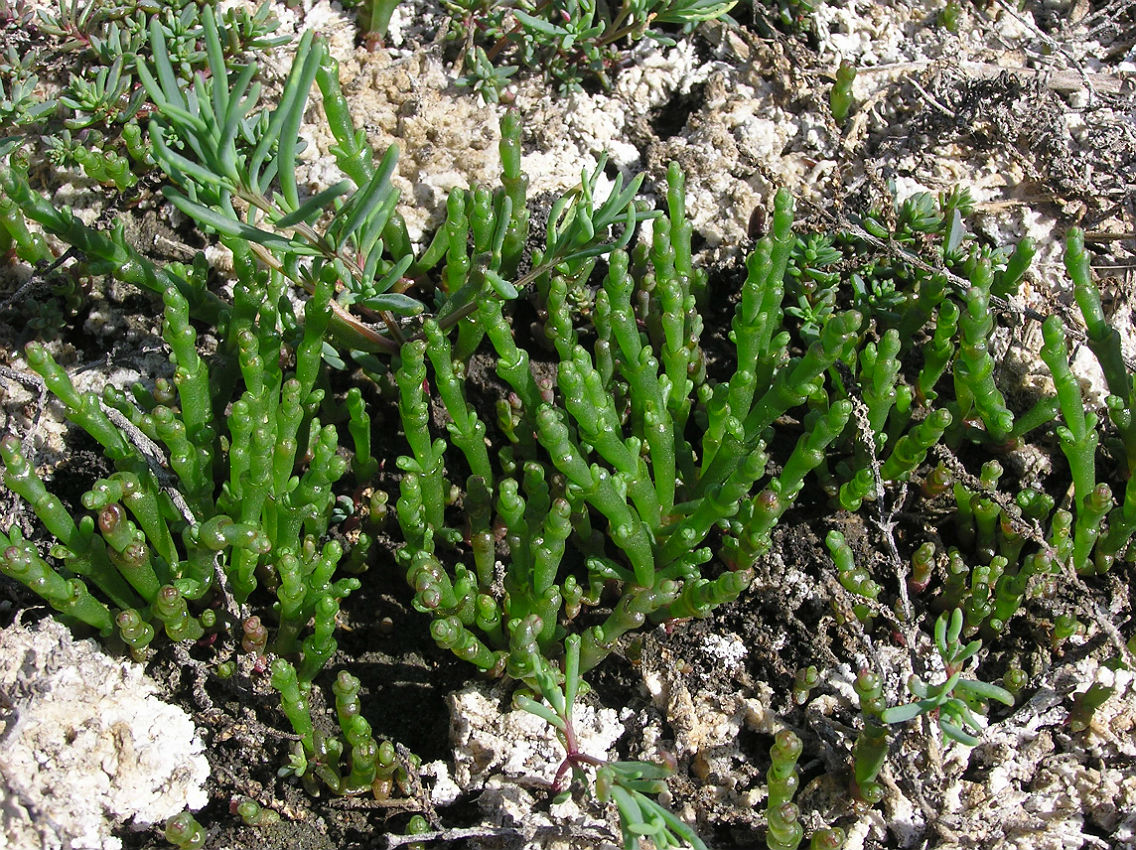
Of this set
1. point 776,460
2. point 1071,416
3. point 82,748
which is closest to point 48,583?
point 82,748

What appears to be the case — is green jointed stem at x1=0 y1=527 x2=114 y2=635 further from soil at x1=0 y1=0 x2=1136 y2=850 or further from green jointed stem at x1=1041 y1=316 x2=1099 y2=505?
green jointed stem at x1=1041 y1=316 x2=1099 y2=505

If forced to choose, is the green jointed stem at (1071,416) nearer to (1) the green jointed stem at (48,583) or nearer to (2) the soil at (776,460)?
(2) the soil at (776,460)

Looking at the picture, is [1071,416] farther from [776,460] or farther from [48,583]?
[48,583]

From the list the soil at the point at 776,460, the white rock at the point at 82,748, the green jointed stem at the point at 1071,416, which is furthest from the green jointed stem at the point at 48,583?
the green jointed stem at the point at 1071,416

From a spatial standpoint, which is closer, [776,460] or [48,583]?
[48,583]

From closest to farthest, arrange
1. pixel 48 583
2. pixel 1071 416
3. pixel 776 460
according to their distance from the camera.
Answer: pixel 48 583, pixel 1071 416, pixel 776 460

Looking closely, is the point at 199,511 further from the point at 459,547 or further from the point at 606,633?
the point at 606,633

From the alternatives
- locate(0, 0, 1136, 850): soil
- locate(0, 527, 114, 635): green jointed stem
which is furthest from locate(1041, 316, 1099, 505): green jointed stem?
locate(0, 527, 114, 635): green jointed stem

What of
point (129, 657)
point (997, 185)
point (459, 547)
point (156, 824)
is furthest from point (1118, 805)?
point (129, 657)

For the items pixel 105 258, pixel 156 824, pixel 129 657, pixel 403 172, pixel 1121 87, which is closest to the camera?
pixel 156 824
